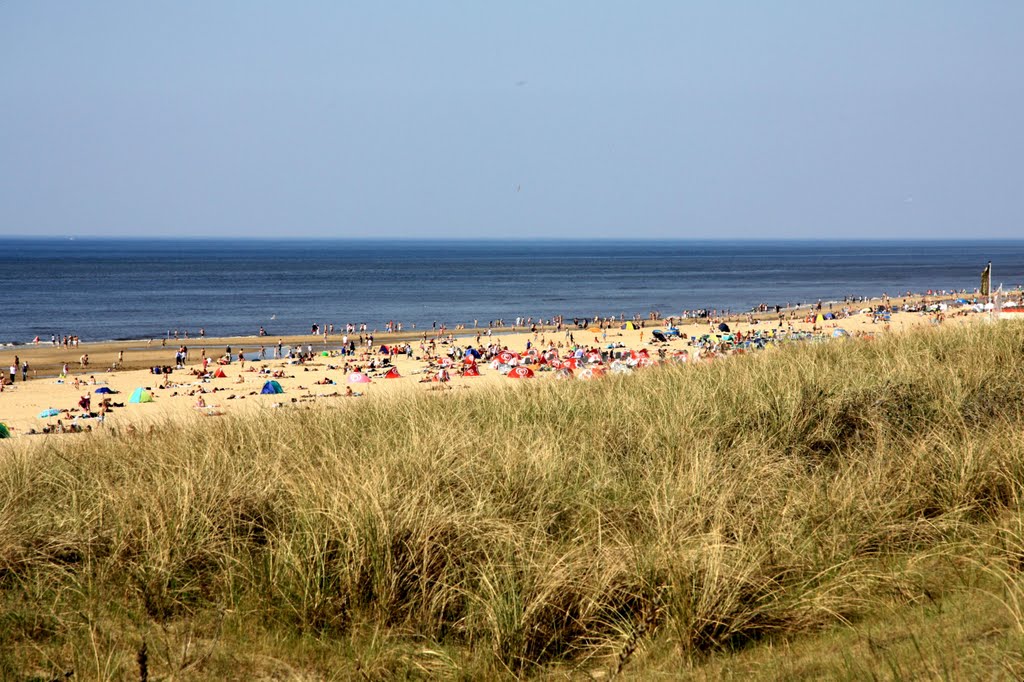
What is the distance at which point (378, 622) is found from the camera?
473 cm

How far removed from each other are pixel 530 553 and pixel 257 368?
26811mm

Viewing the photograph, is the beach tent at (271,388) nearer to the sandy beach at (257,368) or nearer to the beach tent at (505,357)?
the sandy beach at (257,368)

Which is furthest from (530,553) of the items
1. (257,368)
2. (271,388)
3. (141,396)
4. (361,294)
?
(361,294)

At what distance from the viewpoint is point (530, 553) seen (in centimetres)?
510

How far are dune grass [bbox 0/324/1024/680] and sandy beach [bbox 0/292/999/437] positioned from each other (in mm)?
3612

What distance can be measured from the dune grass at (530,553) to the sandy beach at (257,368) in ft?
11.9

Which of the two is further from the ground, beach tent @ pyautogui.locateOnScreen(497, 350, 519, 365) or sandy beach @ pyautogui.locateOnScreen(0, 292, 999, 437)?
beach tent @ pyautogui.locateOnScreen(497, 350, 519, 365)

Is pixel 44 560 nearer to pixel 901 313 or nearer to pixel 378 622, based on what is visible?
pixel 378 622

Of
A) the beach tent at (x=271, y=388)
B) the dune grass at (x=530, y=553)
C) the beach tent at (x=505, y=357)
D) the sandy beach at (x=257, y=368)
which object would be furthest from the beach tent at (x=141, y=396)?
the dune grass at (x=530, y=553)

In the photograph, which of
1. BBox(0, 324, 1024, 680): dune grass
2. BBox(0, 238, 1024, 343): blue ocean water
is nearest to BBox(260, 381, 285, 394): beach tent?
BBox(0, 324, 1024, 680): dune grass

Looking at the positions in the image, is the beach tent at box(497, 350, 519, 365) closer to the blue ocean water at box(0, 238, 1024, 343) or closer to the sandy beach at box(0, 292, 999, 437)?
the sandy beach at box(0, 292, 999, 437)

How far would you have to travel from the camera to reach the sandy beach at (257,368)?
850 inches

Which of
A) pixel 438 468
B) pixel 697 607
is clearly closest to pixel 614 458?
Answer: pixel 438 468

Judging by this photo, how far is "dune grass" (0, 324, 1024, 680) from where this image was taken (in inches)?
171
